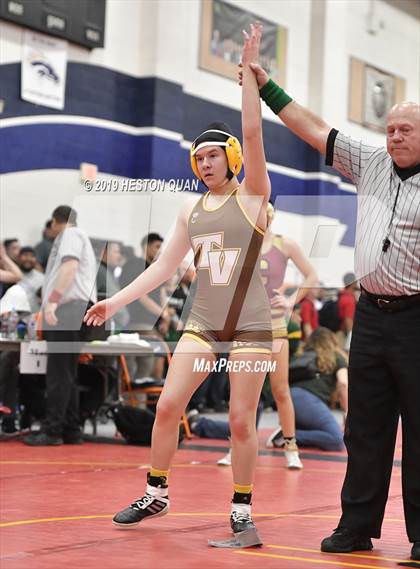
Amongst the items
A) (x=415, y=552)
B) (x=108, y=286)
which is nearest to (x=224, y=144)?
(x=415, y=552)

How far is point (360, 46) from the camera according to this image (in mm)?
19422

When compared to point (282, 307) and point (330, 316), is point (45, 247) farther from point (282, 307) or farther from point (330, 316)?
point (282, 307)

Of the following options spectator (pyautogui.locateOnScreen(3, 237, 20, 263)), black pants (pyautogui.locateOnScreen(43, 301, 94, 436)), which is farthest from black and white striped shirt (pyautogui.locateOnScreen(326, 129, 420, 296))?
spectator (pyautogui.locateOnScreen(3, 237, 20, 263))

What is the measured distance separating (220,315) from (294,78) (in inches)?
571

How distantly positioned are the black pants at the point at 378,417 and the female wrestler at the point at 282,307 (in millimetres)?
2914

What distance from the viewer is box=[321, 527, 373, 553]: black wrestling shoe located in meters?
4.33

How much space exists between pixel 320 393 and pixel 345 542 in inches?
214

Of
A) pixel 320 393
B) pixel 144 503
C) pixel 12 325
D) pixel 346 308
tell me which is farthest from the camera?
pixel 346 308

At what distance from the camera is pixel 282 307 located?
289 inches

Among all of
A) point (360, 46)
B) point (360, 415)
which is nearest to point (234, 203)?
point (360, 415)

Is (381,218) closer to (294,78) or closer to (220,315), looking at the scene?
(220,315)

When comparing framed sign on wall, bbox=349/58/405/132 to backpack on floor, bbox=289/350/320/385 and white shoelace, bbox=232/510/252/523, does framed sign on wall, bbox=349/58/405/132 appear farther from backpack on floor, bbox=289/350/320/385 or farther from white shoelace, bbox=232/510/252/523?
white shoelace, bbox=232/510/252/523

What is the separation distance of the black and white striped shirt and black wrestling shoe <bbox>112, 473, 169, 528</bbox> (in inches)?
52.6

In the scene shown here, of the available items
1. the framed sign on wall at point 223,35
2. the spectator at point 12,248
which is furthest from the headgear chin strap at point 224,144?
the framed sign on wall at point 223,35
